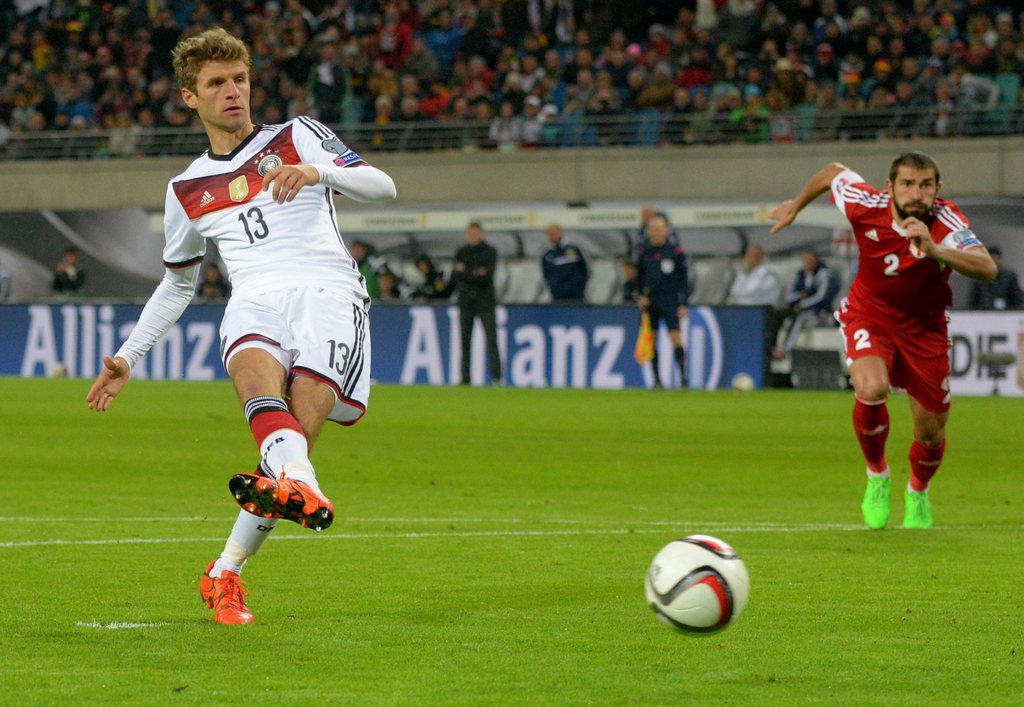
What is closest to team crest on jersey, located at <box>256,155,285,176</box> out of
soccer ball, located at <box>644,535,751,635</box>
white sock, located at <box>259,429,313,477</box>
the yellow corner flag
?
white sock, located at <box>259,429,313,477</box>

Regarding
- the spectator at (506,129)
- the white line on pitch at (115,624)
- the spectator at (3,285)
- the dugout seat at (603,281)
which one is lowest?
the spectator at (3,285)

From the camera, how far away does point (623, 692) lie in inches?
193

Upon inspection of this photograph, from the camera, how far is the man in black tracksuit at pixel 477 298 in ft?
77.8

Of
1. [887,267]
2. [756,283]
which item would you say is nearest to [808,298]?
[756,283]

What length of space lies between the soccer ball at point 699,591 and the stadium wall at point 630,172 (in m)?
21.5

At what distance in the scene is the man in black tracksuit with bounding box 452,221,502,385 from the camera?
23719mm

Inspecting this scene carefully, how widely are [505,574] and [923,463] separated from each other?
3054mm

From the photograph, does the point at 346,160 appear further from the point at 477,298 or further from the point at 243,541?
the point at 477,298

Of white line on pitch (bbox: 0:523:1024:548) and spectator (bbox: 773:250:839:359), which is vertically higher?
white line on pitch (bbox: 0:523:1024:548)

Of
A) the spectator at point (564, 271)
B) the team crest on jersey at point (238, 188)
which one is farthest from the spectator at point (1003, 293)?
the team crest on jersey at point (238, 188)

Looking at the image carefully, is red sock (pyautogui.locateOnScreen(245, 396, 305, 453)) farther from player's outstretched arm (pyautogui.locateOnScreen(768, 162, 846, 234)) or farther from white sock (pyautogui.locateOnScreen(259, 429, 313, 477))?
player's outstretched arm (pyautogui.locateOnScreen(768, 162, 846, 234))

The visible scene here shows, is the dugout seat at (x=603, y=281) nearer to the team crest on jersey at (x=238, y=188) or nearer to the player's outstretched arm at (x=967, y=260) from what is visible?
the player's outstretched arm at (x=967, y=260)

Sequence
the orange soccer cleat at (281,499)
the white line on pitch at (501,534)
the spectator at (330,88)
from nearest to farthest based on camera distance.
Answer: the orange soccer cleat at (281,499) → the white line on pitch at (501,534) → the spectator at (330,88)

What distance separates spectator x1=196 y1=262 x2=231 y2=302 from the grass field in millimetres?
12458
